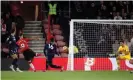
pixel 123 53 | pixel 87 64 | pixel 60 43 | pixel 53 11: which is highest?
pixel 53 11

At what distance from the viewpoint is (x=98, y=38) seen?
24.5 meters

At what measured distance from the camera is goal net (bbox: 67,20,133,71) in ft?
77.5

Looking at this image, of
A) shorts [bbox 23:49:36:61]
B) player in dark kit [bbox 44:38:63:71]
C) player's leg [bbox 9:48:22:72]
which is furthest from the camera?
player in dark kit [bbox 44:38:63:71]

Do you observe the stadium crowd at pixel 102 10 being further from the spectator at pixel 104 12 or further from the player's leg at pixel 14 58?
the player's leg at pixel 14 58

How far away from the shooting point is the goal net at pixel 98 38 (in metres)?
23.6

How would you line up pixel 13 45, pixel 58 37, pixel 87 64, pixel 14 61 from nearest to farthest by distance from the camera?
1. pixel 13 45
2. pixel 14 61
3. pixel 87 64
4. pixel 58 37

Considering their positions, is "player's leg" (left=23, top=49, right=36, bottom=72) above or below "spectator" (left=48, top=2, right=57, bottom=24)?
below

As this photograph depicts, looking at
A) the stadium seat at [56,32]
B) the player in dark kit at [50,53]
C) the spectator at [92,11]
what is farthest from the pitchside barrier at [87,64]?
the spectator at [92,11]

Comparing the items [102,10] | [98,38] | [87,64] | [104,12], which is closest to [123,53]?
[87,64]

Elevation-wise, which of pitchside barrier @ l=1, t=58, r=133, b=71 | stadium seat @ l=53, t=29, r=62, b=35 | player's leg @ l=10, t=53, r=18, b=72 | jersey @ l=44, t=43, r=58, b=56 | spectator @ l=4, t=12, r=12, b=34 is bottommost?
pitchside barrier @ l=1, t=58, r=133, b=71

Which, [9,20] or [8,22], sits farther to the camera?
[9,20]

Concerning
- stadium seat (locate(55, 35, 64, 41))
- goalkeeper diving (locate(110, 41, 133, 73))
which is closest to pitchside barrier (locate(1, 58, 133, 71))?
goalkeeper diving (locate(110, 41, 133, 73))

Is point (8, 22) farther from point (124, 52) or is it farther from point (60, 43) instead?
point (124, 52)

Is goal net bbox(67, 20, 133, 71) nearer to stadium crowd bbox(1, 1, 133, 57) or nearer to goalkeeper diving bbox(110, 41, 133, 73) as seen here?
goalkeeper diving bbox(110, 41, 133, 73)
